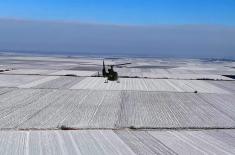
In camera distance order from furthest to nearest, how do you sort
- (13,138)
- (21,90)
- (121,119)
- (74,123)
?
(21,90)
(121,119)
(74,123)
(13,138)

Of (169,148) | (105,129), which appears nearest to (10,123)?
(105,129)

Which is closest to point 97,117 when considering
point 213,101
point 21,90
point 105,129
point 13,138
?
point 105,129

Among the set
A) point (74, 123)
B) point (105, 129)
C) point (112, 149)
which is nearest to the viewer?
point (112, 149)

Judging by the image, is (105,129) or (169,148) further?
(105,129)

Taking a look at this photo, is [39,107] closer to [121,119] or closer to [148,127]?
[121,119]

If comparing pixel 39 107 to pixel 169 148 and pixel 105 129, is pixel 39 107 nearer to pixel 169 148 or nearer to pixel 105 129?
pixel 105 129

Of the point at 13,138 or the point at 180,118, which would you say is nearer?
the point at 13,138

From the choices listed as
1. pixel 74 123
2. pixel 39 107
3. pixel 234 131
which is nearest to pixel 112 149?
pixel 74 123

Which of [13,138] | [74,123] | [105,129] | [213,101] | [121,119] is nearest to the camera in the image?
[13,138]

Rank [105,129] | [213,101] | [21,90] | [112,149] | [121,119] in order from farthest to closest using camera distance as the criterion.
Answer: [21,90] < [213,101] < [121,119] < [105,129] < [112,149]
